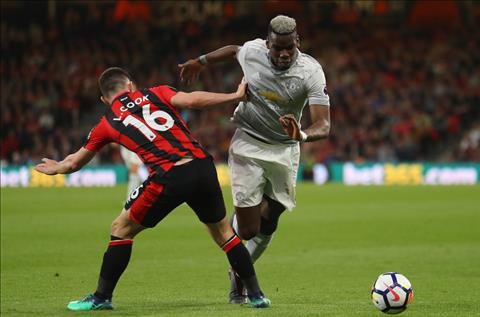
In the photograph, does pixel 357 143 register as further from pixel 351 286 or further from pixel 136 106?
pixel 136 106

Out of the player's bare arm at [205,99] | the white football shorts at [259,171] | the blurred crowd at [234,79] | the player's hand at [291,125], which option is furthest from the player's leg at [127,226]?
the blurred crowd at [234,79]

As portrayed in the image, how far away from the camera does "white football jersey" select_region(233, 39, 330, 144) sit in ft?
25.8

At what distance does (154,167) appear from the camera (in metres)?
7.28

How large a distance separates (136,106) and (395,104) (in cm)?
2561

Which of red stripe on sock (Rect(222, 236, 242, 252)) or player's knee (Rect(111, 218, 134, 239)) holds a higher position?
player's knee (Rect(111, 218, 134, 239))

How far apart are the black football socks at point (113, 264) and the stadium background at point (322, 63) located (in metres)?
21.8

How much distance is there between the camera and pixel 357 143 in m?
30.9

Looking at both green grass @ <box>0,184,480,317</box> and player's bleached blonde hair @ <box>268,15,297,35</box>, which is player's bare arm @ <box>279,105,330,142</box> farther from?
green grass @ <box>0,184,480,317</box>

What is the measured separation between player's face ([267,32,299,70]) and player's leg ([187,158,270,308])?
1067 millimetres

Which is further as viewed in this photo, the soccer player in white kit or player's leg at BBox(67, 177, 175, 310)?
the soccer player in white kit

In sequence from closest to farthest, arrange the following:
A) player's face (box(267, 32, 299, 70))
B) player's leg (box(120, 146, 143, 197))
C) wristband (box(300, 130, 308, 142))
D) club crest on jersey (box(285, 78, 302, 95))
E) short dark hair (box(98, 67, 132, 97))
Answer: wristband (box(300, 130, 308, 142))
short dark hair (box(98, 67, 132, 97))
player's face (box(267, 32, 299, 70))
club crest on jersey (box(285, 78, 302, 95))
player's leg (box(120, 146, 143, 197))

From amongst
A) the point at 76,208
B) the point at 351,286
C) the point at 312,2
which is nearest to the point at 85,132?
the point at 312,2

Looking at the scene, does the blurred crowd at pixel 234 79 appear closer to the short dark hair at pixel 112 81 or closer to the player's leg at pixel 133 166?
the player's leg at pixel 133 166

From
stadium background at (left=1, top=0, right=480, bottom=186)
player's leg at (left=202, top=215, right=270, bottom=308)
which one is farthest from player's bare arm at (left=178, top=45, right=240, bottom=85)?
stadium background at (left=1, top=0, right=480, bottom=186)
